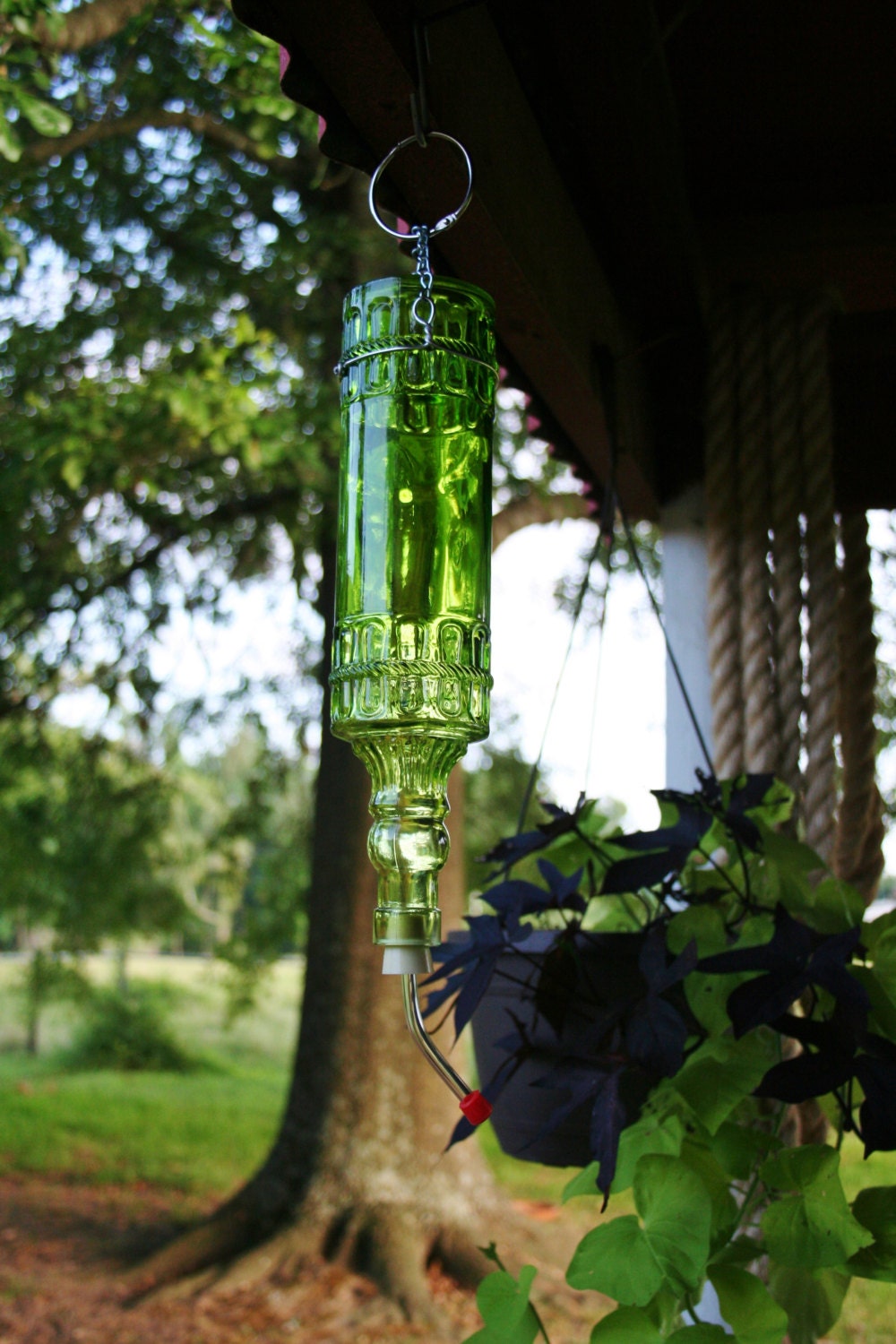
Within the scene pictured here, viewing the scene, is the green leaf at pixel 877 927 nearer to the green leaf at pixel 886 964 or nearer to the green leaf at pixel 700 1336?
the green leaf at pixel 886 964

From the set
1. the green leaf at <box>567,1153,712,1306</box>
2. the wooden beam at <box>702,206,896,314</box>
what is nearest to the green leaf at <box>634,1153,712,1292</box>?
the green leaf at <box>567,1153,712,1306</box>

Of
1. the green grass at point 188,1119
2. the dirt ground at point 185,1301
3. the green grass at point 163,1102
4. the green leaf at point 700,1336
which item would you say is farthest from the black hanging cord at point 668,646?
Answer: the green grass at point 163,1102

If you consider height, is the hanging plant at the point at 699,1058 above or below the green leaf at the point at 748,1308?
above

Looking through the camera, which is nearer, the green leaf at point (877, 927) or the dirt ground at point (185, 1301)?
the green leaf at point (877, 927)

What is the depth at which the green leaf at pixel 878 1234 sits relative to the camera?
691 mm

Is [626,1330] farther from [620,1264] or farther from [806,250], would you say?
[806,250]

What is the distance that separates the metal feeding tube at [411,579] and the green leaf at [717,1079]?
24 cm

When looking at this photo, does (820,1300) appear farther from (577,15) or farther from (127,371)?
(127,371)

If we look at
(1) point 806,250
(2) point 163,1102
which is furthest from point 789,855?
(2) point 163,1102

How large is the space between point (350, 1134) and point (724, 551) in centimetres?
339

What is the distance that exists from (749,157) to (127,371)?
3546 mm

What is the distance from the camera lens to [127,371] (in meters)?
4.41

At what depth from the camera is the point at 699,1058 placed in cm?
75

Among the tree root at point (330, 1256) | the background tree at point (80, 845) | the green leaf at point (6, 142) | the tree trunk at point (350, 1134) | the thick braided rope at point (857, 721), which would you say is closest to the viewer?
the thick braided rope at point (857, 721)
